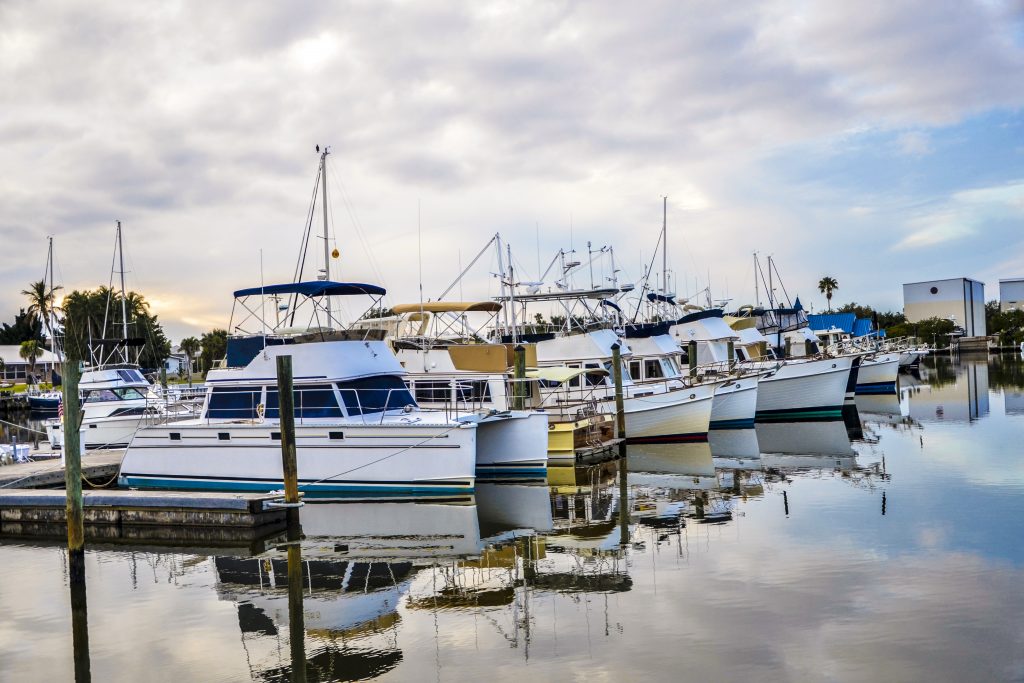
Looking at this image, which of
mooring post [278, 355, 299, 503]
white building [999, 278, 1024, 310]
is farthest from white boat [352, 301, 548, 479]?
white building [999, 278, 1024, 310]

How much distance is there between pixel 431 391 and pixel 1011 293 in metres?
139

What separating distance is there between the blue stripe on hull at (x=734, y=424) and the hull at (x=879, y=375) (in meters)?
18.4

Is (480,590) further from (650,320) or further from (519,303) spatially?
(650,320)

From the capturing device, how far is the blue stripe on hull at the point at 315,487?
62.3 feet

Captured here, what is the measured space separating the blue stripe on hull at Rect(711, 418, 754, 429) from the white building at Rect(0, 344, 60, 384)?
7238cm

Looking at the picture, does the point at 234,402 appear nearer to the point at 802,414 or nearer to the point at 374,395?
the point at 374,395

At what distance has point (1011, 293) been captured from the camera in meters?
140

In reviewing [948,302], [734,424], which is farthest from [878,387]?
[948,302]

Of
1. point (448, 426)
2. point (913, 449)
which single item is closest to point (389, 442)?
point (448, 426)

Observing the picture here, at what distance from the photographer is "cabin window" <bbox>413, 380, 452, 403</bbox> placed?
87.8 feet

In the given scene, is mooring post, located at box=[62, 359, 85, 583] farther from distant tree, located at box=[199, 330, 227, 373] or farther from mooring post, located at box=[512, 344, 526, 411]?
distant tree, located at box=[199, 330, 227, 373]

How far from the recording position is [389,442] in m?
18.9

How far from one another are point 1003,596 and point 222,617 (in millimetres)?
10123

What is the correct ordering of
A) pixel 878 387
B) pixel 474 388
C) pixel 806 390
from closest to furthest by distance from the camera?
pixel 474 388 → pixel 806 390 → pixel 878 387
